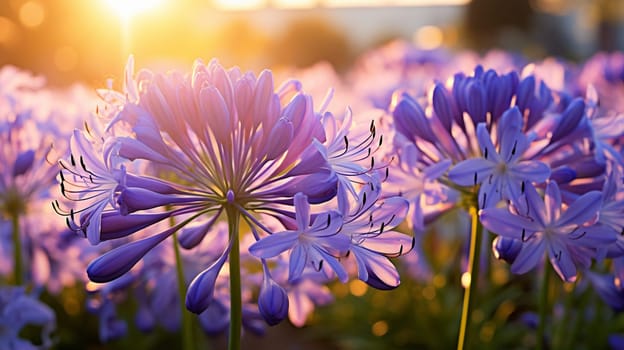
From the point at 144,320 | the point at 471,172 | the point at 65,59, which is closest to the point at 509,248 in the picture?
the point at 471,172

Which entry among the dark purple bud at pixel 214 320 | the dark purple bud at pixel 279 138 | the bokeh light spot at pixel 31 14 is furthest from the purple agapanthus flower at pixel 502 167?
the bokeh light spot at pixel 31 14

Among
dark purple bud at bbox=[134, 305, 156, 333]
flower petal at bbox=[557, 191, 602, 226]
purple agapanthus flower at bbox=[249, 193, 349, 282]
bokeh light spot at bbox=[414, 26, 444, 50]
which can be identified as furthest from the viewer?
bokeh light spot at bbox=[414, 26, 444, 50]

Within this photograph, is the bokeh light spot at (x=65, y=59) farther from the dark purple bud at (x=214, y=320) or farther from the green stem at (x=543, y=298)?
the green stem at (x=543, y=298)

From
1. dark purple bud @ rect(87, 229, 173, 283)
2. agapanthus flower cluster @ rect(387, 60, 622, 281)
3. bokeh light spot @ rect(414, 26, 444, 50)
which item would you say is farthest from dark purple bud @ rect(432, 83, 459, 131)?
bokeh light spot @ rect(414, 26, 444, 50)

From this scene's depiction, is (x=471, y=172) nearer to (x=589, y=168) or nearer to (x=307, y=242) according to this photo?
(x=589, y=168)

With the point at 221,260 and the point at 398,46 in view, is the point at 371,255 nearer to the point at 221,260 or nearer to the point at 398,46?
the point at 221,260

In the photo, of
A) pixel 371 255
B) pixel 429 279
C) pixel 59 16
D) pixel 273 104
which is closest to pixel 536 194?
pixel 371 255

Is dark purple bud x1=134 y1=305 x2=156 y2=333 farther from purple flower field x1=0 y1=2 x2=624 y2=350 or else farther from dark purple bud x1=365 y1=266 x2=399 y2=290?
dark purple bud x1=365 y1=266 x2=399 y2=290
